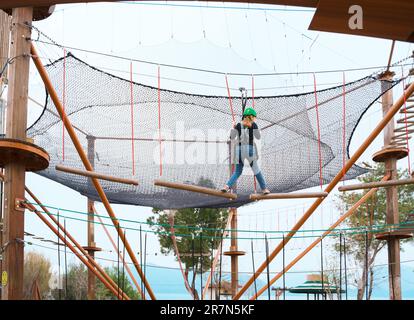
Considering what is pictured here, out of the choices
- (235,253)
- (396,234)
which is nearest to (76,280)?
(235,253)

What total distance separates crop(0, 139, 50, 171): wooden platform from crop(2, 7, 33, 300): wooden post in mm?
54

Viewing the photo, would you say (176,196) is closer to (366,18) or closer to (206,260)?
(366,18)

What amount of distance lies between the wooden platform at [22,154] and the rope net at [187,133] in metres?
1.52

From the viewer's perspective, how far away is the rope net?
5.84 metres

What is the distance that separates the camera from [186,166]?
6.33 meters

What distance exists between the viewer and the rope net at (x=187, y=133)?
5836 millimetres

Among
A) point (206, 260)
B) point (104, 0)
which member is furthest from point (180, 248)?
point (104, 0)

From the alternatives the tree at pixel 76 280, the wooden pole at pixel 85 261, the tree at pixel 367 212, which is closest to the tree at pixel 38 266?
the tree at pixel 76 280

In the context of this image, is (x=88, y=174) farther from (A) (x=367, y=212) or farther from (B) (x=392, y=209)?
(A) (x=367, y=212)

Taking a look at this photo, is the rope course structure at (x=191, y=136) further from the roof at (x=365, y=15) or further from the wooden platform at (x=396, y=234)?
the roof at (x=365, y=15)

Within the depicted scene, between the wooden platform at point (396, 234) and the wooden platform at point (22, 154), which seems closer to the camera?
the wooden platform at point (22, 154)

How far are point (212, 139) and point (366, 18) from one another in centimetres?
392

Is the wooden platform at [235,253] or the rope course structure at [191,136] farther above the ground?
the rope course structure at [191,136]

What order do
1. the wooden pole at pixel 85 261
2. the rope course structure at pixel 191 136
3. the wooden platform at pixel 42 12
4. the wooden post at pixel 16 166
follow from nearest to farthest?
the wooden post at pixel 16 166, the wooden platform at pixel 42 12, the wooden pole at pixel 85 261, the rope course structure at pixel 191 136
